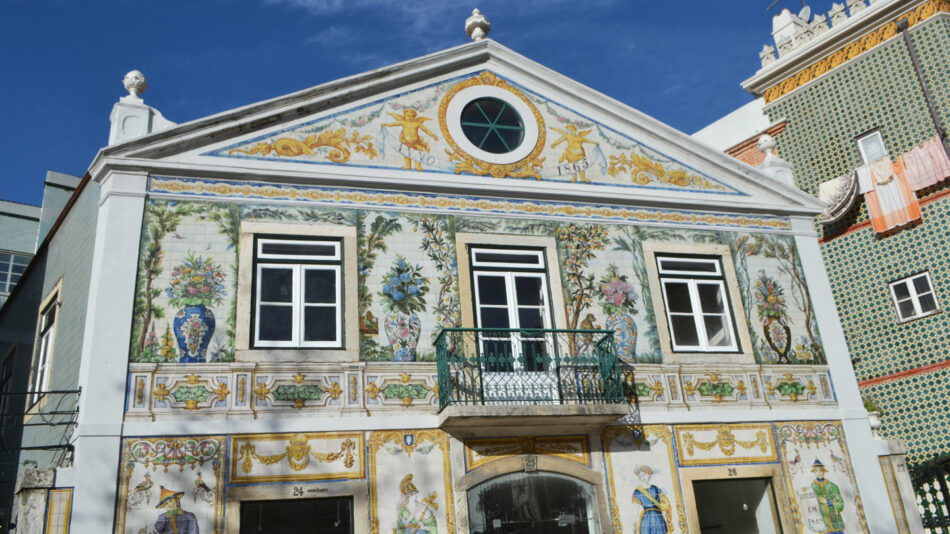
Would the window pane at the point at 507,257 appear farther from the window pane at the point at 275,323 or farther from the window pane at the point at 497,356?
the window pane at the point at 275,323

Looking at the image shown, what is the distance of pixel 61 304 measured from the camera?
10.7 m

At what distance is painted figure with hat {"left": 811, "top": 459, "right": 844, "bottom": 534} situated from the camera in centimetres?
1059

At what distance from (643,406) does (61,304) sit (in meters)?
7.54

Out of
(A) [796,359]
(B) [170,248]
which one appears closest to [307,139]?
(B) [170,248]

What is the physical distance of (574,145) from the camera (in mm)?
11914

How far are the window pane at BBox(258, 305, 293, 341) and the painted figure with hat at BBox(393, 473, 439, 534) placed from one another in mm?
2145

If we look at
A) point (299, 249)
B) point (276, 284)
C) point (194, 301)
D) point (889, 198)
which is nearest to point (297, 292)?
point (276, 284)

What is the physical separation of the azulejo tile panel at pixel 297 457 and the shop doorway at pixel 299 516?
254 mm

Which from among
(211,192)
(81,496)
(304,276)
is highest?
(211,192)

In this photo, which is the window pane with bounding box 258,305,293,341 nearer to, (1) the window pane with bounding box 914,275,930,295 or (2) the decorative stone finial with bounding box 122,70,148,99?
(2) the decorative stone finial with bounding box 122,70,148,99

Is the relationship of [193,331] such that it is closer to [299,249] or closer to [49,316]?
[299,249]

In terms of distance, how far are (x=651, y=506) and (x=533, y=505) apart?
148 centimetres

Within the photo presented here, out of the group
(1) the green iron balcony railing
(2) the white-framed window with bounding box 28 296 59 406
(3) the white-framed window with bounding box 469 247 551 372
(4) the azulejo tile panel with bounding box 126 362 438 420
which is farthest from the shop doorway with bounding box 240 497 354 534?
(2) the white-framed window with bounding box 28 296 59 406

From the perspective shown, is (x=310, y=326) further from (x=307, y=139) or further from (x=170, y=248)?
(x=307, y=139)
